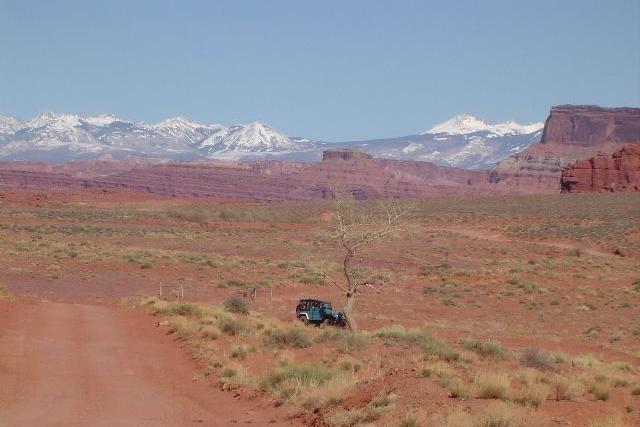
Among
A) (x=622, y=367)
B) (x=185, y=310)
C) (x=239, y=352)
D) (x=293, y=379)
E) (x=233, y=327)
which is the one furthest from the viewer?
(x=185, y=310)

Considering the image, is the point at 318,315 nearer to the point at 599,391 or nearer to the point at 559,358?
the point at 559,358

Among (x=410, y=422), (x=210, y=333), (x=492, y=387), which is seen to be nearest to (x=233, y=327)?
(x=210, y=333)

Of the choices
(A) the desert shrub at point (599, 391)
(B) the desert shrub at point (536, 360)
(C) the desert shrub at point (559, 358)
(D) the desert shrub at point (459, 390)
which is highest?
(D) the desert shrub at point (459, 390)

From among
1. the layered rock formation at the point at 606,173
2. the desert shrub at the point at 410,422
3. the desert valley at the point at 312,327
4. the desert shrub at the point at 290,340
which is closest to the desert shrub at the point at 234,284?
the desert valley at the point at 312,327

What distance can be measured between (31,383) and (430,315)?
20.8 meters

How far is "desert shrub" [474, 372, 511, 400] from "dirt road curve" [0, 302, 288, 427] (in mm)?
3165

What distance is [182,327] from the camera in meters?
21.0

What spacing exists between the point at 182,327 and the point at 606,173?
115002 millimetres

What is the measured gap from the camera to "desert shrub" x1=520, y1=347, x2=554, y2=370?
16719 millimetres

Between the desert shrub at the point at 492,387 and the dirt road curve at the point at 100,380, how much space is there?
317 cm

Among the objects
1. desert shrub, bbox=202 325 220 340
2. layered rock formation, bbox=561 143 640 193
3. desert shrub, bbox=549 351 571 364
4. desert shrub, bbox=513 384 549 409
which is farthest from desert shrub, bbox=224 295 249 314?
layered rock formation, bbox=561 143 640 193

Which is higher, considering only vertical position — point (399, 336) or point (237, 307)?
point (399, 336)

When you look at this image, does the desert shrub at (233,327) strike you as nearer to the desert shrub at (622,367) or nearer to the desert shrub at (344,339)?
the desert shrub at (344,339)

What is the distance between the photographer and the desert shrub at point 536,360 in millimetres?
16719
